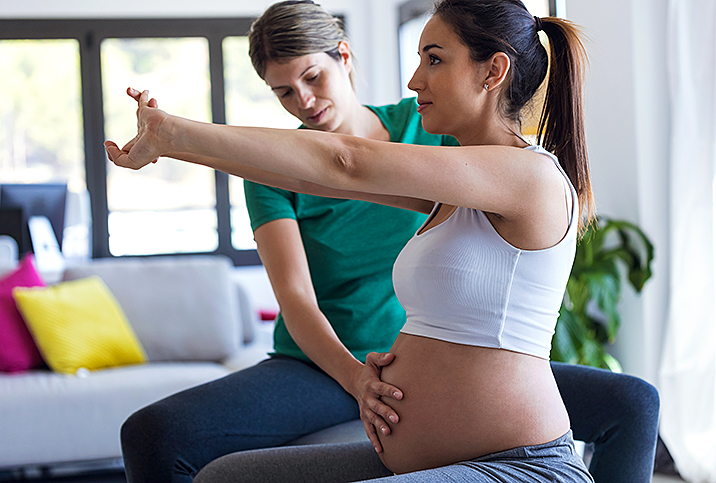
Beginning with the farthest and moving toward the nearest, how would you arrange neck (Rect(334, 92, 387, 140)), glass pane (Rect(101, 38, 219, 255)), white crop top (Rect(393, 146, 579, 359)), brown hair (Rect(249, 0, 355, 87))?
1. glass pane (Rect(101, 38, 219, 255))
2. neck (Rect(334, 92, 387, 140))
3. brown hair (Rect(249, 0, 355, 87))
4. white crop top (Rect(393, 146, 579, 359))

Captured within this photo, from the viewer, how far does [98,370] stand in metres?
3.01

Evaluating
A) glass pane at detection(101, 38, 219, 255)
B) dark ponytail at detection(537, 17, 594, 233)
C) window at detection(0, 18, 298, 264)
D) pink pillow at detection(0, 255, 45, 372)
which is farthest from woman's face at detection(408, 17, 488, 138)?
glass pane at detection(101, 38, 219, 255)

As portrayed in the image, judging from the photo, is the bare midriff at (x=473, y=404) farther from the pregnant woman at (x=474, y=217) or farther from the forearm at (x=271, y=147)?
the forearm at (x=271, y=147)

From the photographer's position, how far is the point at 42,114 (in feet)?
18.5

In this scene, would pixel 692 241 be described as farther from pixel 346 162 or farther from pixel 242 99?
pixel 242 99

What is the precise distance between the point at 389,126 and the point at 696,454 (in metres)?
1.90

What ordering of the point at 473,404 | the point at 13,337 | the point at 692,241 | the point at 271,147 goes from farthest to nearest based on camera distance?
the point at 13,337 < the point at 692,241 < the point at 473,404 < the point at 271,147

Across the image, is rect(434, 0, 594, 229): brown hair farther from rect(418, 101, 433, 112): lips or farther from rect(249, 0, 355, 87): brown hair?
rect(249, 0, 355, 87): brown hair

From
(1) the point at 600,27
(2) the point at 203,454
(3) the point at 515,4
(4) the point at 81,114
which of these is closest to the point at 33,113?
(4) the point at 81,114

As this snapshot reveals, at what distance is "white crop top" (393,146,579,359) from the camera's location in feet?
3.26

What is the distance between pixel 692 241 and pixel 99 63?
15.7ft

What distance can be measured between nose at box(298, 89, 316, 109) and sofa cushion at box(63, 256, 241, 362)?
1958 millimetres

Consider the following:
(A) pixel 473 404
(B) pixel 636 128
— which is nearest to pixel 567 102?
(A) pixel 473 404

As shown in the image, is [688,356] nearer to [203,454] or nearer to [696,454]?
[696,454]
